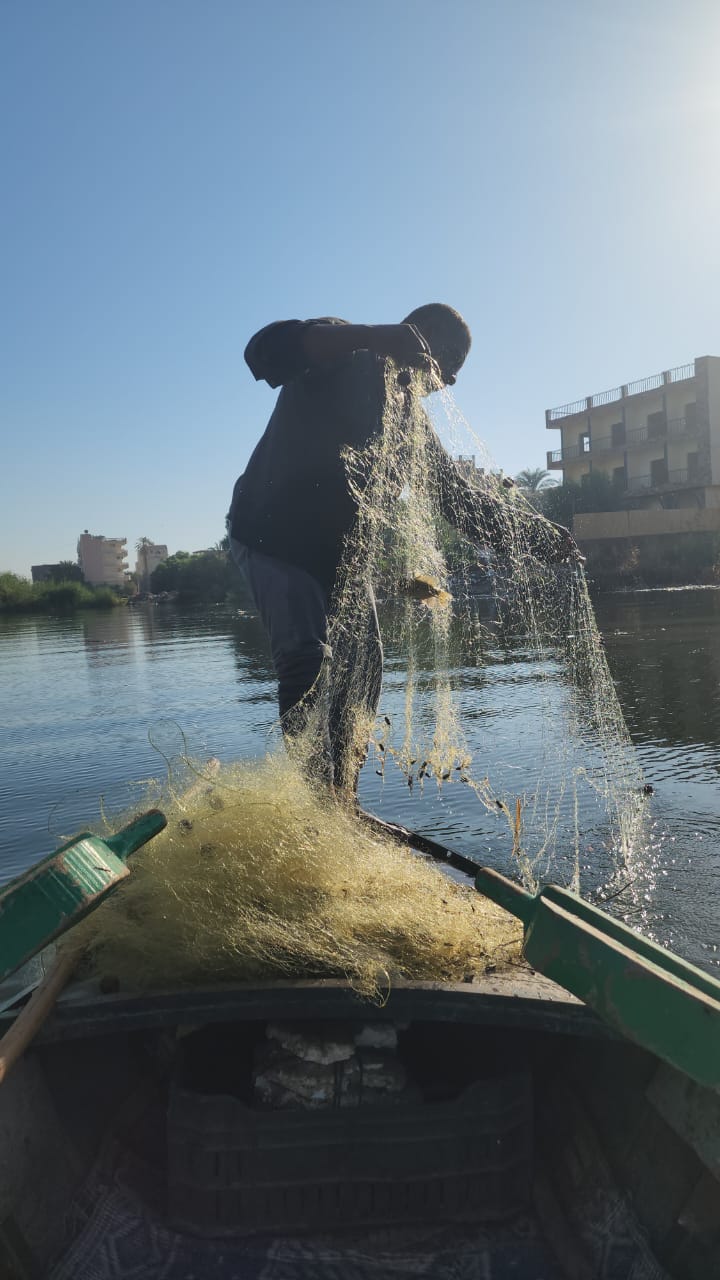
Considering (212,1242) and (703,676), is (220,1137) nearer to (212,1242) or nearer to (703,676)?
(212,1242)

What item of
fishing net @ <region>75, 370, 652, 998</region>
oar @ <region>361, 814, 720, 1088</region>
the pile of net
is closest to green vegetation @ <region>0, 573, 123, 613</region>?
fishing net @ <region>75, 370, 652, 998</region>

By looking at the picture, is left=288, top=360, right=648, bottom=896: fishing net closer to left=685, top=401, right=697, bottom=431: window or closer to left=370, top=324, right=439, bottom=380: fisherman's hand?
left=370, top=324, right=439, bottom=380: fisherman's hand

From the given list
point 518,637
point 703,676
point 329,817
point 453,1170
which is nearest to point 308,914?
point 329,817

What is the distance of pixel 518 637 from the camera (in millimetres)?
19234

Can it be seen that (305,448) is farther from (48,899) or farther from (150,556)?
(150,556)

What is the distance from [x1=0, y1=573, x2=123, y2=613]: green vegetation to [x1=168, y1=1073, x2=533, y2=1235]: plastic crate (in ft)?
252

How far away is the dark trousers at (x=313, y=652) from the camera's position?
3.42 metres

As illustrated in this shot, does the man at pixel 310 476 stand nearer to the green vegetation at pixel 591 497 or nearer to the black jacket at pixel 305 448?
the black jacket at pixel 305 448

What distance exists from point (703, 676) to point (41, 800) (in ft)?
27.4

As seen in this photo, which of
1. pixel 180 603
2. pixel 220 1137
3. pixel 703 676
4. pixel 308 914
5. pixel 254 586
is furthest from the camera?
pixel 180 603

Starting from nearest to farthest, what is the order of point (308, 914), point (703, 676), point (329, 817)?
1. point (308, 914)
2. point (329, 817)
3. point (703, 676)

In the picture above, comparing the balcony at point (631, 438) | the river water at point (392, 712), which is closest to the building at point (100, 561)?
the balcony at point (631, 438)

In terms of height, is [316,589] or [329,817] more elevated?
[316,589]

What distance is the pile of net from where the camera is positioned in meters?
2.07
